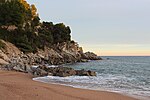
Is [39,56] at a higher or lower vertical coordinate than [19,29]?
lower

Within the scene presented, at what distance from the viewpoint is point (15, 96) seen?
13469 mm

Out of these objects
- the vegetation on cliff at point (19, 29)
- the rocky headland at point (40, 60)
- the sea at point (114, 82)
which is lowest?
the sea at point (114, 82)

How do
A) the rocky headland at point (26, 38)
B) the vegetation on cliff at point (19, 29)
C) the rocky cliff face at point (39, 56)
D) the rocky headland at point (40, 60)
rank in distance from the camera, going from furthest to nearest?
the vegetation on cliff at point (19, 29), the rocky headland at point (26, 38), the rocky cliff face at point (39, 56), the rocky headland at point (40, 60)

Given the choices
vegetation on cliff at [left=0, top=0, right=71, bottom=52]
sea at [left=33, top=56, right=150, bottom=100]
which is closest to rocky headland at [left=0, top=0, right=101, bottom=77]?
vegetation on cliff at [left=0, top=0, right=71, bottom=52]

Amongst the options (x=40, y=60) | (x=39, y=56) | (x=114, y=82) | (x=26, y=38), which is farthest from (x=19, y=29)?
(x=114, y=82)

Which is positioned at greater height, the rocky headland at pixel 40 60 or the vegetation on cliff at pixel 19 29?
the vegetation on cliff at pixel 19 29

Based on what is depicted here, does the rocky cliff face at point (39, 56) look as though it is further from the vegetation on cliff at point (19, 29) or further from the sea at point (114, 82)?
the sea at point (114, 82)

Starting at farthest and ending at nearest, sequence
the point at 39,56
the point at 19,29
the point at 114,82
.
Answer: the point at 19,29 → the point at 39,56 → the point at 114,82

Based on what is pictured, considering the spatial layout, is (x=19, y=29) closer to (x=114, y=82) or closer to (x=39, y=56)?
(x=39, y=56)

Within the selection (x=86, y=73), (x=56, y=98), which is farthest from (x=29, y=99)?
(x=86, y=73)

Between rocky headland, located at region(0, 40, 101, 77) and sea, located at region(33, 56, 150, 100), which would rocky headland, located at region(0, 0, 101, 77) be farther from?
sea, located at region(33, 56, 150, 100)

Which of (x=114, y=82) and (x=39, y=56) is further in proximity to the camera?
(x=39, y=56)

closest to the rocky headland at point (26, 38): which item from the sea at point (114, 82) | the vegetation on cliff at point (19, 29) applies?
the vegetation on cliff at point (19, 29)

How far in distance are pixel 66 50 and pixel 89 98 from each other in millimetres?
78673
